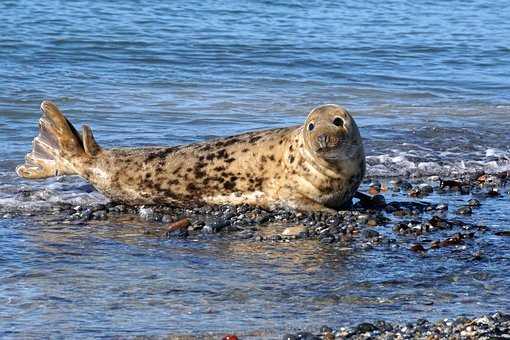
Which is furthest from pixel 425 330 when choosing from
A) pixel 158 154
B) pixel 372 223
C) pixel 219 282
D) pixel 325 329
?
pixel 158 154

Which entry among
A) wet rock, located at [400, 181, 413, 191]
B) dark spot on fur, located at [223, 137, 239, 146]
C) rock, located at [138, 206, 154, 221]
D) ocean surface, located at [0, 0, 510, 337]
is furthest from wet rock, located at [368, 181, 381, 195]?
rock, located at [138, 206, 154, 221]

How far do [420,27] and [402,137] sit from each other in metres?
11.3

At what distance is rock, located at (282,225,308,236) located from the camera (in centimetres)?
754

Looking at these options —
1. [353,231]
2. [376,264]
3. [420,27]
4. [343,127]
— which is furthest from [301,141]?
[420,27]

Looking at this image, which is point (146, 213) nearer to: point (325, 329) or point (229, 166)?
point (229, 166)

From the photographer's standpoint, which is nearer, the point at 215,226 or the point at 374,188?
the point at 215,226

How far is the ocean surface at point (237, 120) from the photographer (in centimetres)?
596

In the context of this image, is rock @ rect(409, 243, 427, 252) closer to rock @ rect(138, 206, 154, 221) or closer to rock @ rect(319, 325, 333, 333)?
rock @ rect(319, 325, 333, 333)

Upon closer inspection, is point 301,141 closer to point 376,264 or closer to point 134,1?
point 376,264

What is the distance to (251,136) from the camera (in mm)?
8633

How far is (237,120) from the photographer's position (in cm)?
1205

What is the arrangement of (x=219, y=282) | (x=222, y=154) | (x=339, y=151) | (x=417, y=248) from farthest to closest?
(x=222, y=154)
(x=339, y=151)
(x=417, y=248)
(x=219, y=282)

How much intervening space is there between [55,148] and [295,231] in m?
2.18

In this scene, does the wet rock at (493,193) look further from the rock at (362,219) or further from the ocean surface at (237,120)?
the rock at (362,219)
